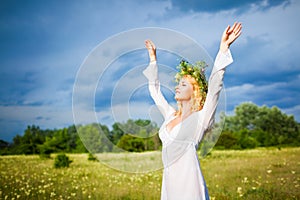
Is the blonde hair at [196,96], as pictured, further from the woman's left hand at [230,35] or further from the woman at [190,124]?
the woman's left hand at [230,35]

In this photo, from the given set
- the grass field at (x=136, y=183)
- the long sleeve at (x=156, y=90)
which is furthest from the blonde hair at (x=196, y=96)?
the grass field at (x=136, y=183)

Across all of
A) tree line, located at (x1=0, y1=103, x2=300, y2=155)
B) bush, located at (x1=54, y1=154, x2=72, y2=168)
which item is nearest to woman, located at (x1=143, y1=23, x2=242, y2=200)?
tree line, located at (x1=0, y1=103, x2=300, y2=155)

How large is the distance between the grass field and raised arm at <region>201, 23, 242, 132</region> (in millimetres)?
3015

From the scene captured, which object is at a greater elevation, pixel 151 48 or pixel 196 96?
pixel 151 48

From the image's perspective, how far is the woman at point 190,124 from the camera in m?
2.86

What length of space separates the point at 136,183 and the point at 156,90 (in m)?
4.19

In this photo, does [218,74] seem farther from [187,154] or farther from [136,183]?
[136,183]

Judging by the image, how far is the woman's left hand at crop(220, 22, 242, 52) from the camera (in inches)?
113

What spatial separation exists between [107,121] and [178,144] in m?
0.76

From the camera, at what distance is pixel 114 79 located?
3.24m

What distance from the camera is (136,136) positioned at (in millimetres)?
3354

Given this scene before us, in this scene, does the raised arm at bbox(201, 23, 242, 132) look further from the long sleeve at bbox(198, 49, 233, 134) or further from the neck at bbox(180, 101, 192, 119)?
the neck at bbox(180, 101, 192, 119)

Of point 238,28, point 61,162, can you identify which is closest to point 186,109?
point 238,28

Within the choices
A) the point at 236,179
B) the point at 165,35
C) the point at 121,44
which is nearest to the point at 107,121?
the point at 121,44
